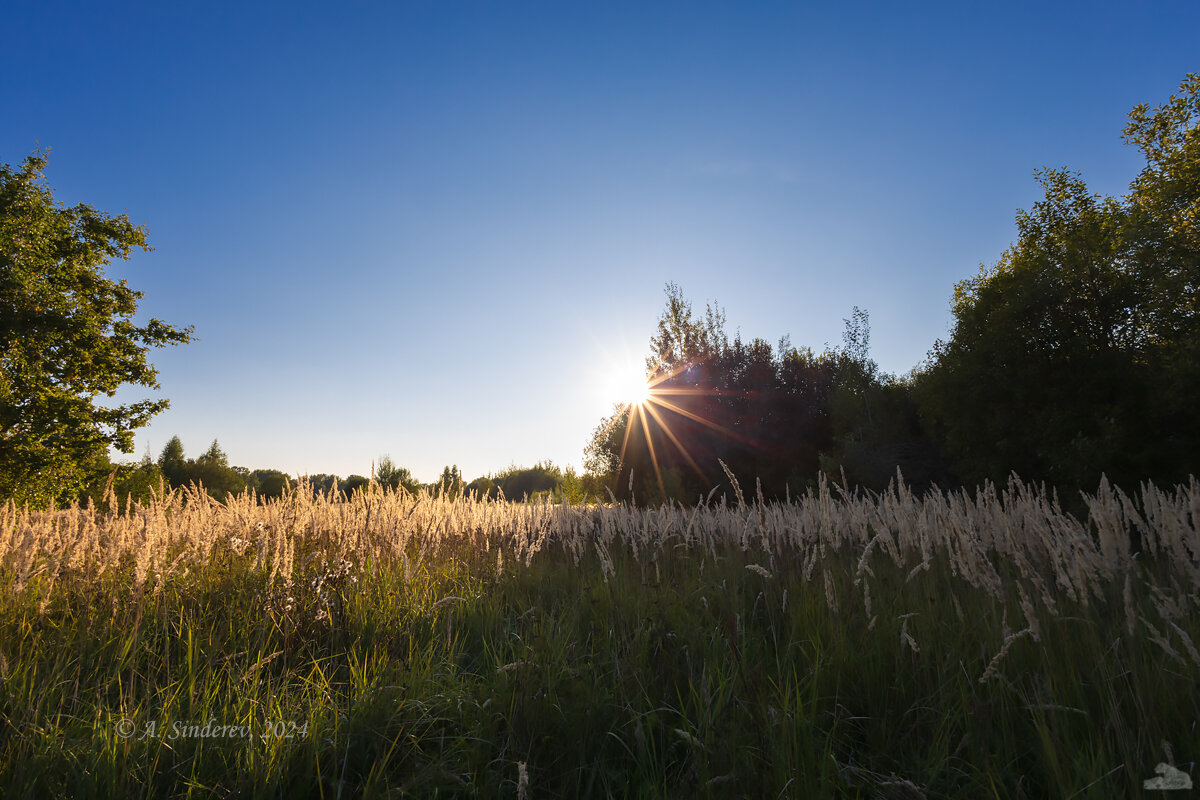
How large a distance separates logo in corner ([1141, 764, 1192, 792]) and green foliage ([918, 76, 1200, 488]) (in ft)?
38.4

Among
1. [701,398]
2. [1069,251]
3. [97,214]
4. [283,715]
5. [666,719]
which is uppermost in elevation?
[97,214]

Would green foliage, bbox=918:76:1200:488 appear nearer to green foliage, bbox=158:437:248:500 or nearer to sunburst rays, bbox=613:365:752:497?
sunburst rays, bbox=613:365:752:497

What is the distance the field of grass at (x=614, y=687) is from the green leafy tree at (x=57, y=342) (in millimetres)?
18680

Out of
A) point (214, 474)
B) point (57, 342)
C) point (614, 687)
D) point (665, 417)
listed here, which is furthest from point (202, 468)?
point (614, 687)

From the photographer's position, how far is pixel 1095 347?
11648 millimetres

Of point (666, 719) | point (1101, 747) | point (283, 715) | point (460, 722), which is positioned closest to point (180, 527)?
point (283, 715)

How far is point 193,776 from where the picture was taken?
5.90 ft

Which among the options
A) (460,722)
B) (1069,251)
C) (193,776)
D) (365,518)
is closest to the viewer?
Answer: (193,776)

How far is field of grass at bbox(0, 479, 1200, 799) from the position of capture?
1.80m

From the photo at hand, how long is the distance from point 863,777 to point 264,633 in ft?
10.2

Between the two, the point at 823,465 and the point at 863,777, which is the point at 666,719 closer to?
the point at 863,777

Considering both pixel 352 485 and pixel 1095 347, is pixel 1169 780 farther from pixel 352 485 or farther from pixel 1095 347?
pixel 352 485

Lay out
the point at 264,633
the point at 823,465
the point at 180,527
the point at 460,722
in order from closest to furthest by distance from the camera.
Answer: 1. the point at 460,722
2. the point at 264,633
3. the point at 180,527
4. the point at 823,465

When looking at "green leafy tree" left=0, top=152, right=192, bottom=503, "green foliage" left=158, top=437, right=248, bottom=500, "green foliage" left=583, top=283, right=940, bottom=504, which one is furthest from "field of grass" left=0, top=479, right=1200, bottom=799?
"green foliage" left=158, top=437, right=248, bottom=500
